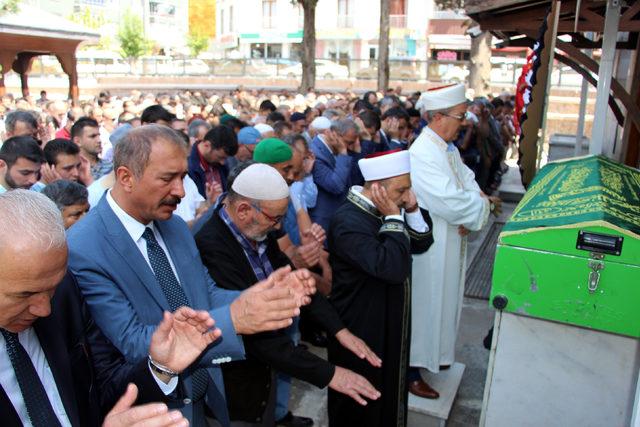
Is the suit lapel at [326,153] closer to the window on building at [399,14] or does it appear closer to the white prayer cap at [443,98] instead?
the white prayer cap at [443,98]

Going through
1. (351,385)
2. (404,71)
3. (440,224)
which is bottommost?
(351,385)

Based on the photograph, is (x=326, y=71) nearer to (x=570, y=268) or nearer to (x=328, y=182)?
(x=328, y=182)

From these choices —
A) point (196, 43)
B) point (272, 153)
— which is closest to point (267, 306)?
point (272, 153)

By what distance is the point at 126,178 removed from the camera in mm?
2027

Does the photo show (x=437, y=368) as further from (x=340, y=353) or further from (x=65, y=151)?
(x=65, y=151)

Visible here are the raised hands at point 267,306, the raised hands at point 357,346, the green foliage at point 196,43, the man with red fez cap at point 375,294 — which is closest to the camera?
the raised hands at point 267,306

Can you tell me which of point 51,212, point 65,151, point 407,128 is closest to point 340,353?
point 51,212

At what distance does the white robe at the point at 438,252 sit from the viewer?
3.70m

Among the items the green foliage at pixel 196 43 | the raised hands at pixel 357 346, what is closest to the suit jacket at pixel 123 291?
the raised hands at pixel 357 346

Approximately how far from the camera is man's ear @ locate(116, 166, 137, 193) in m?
2.02

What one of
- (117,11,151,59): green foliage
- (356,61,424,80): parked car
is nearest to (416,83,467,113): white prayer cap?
(356,61,424,80): parked car

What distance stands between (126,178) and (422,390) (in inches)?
96.3

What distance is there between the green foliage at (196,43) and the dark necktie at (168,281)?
56.7 metres

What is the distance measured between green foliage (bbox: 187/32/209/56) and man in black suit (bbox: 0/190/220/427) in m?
57.1
